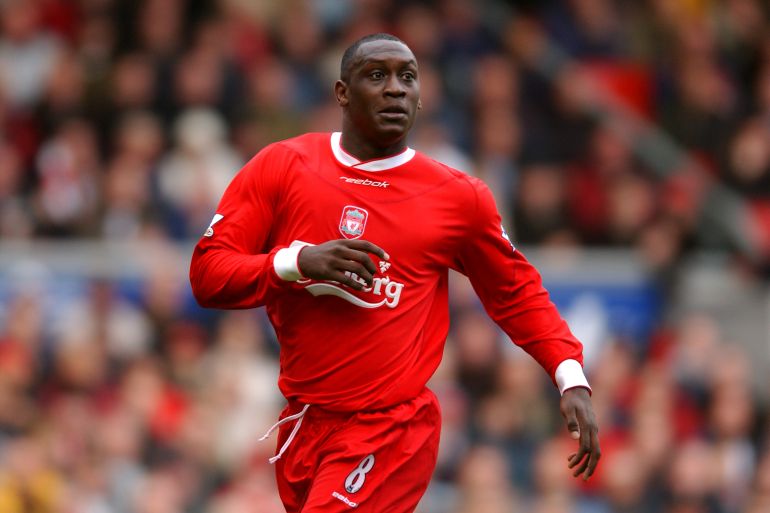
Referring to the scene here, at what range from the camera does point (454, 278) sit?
12.4 meters

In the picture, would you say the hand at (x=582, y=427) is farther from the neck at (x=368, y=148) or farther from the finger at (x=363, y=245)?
the neck at (x=368, y=148)

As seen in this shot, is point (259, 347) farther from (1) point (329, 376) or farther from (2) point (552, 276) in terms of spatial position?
(1) point (329, 376)

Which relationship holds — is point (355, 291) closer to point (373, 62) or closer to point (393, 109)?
point (393, 109)

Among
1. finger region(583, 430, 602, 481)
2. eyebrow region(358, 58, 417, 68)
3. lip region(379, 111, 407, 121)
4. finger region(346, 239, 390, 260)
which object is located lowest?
finger region(583, 430, 602, 481)

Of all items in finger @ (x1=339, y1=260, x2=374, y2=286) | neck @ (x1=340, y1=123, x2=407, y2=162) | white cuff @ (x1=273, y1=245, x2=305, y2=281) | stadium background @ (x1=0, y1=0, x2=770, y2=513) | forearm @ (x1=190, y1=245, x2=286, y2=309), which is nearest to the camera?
finger @ (x1=339, y1=260, x2=374, y2=286)

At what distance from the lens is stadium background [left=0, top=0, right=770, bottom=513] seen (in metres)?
11.1

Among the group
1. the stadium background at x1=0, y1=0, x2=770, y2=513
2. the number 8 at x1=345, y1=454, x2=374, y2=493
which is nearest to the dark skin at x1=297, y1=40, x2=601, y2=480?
the number 8 at x1=345, y1=454, x2=374, y2=493

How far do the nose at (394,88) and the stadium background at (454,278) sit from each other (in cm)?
480

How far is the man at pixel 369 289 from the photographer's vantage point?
6258 millimetres

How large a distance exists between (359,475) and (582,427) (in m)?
0.85

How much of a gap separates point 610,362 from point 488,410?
1.11 m

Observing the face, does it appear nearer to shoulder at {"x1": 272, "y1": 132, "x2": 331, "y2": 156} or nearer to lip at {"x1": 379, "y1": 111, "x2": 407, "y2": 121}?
lip at {"x1": 379, "y1": 111, "x2": 407, "y2": 121}

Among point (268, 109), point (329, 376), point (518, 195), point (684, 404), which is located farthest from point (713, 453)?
point (329, 376)

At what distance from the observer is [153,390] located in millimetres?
11617
